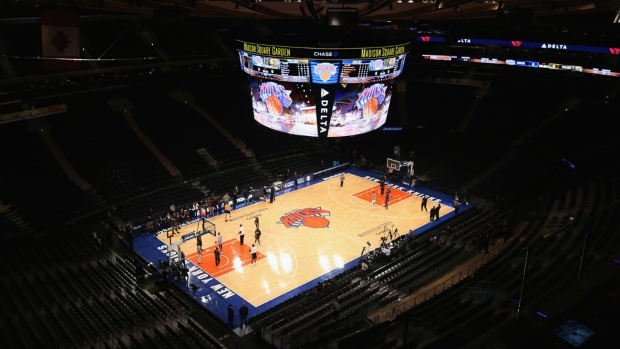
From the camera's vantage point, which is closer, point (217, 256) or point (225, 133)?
point (217, 256)

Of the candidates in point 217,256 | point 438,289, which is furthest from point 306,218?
point 438,289

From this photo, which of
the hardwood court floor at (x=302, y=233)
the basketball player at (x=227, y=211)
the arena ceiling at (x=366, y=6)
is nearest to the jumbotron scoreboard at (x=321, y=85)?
the arena ceiling at (x=366, y=6)

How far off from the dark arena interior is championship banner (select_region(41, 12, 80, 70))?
0.14 ft

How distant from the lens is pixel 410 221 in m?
26.4

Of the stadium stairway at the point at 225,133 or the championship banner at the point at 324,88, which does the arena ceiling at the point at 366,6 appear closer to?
the championship banner at the point at 324,88

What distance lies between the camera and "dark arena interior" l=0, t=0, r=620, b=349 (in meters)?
14.5

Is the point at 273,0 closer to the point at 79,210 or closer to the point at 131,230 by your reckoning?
the point at 131,230

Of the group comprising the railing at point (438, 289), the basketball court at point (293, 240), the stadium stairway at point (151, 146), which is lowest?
the basketball court at point (293, 240)

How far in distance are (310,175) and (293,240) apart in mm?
9485

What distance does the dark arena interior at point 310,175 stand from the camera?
14.5 m

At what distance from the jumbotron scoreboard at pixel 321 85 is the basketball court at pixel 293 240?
530cm

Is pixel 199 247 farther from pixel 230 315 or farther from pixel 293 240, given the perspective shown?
pixel 230 315

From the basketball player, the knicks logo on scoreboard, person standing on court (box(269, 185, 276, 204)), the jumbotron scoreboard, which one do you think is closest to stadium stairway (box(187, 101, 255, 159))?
person standing on court (box(269, 185, 276, 204))

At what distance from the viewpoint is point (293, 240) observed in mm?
24000
